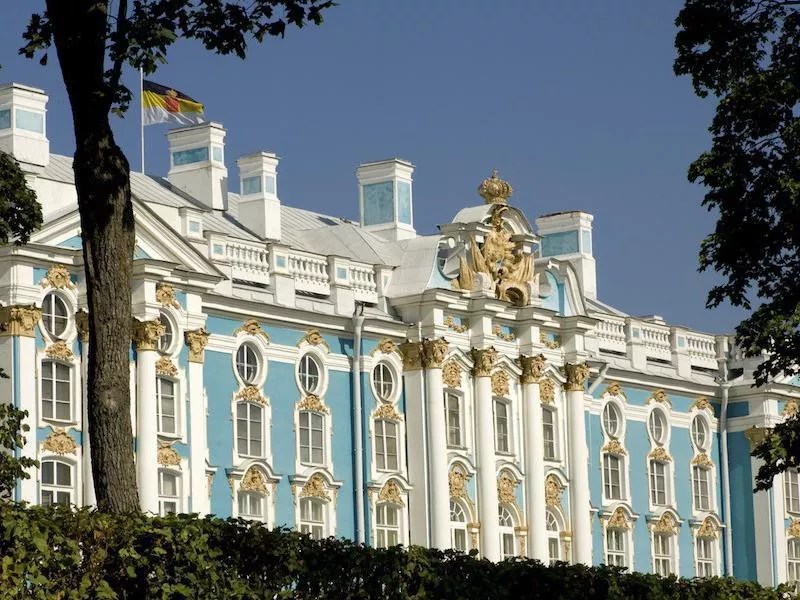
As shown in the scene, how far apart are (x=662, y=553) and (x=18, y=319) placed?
19.4 m

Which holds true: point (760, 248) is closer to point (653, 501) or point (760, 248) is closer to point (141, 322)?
point (141, 322)

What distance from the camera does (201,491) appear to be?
40.1m

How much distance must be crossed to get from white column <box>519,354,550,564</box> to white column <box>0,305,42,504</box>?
1255 cm

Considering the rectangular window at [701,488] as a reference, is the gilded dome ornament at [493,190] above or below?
above

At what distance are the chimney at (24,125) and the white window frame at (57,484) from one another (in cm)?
566

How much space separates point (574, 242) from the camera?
56.7m

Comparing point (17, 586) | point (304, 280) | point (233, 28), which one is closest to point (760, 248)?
point (233, 28)

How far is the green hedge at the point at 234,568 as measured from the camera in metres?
22.1

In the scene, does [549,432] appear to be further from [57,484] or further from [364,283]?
[57,484]

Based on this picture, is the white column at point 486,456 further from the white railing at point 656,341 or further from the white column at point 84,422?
the white column at point 84,422

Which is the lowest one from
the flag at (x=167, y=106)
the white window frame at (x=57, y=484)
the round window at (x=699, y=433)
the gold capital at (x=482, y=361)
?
the white window frame at (x=57, y=484)

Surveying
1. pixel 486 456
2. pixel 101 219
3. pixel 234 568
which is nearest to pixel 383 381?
pixel 486 456

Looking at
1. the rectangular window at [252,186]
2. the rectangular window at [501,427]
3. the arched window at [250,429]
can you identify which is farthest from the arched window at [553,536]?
the rectangular window at [252,186]

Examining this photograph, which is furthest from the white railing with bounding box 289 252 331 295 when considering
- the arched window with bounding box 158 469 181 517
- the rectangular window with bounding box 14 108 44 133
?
the rectangular window with bounding box 14 108 44 133
